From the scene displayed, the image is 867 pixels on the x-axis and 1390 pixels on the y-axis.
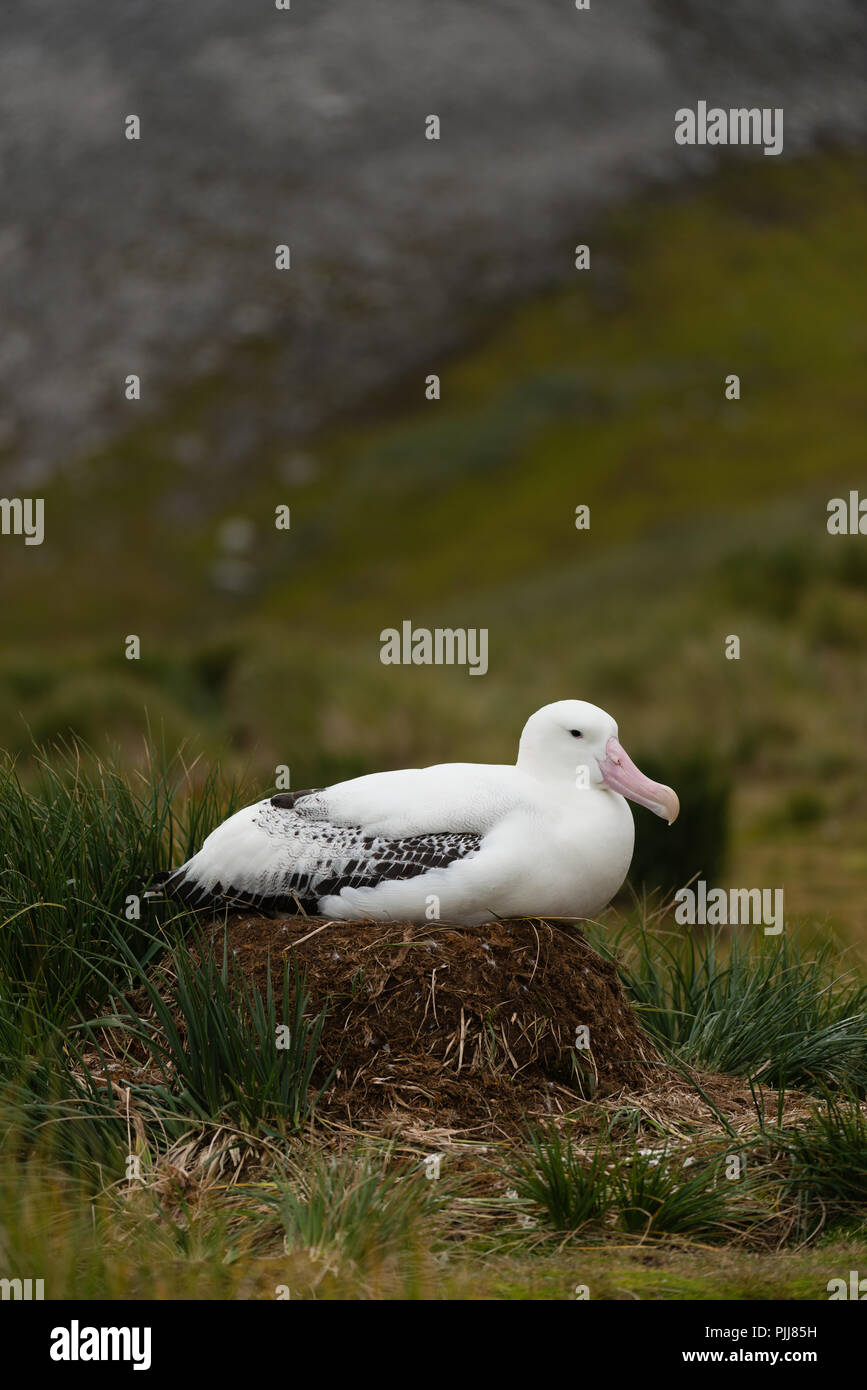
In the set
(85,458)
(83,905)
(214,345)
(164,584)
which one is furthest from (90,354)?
(83,905)

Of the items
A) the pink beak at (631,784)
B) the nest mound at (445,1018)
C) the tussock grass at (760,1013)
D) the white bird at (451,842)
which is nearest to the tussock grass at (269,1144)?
the tussock grass at (760,1013)

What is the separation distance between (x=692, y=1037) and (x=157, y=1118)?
260cm

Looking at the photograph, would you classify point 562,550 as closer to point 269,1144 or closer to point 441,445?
point 441,445

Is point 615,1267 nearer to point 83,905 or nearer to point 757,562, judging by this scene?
point 83,905

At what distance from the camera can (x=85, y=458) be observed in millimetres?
138250

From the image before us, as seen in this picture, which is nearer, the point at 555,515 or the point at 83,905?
the point at 83,905

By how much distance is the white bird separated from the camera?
6.72 m

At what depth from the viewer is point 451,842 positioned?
6.74m

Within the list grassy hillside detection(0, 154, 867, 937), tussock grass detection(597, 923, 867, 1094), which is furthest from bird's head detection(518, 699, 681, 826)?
grassy hillside detection(0, 154, 867, 937)

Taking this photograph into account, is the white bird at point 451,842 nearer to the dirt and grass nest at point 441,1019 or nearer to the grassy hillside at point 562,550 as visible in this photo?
the dirt and grass nest at point 441,1019

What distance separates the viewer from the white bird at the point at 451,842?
6.72m

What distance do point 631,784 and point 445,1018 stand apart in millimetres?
1287

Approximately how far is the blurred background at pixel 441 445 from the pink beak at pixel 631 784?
2321 mm

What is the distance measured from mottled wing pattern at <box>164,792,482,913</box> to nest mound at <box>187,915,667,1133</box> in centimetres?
13
